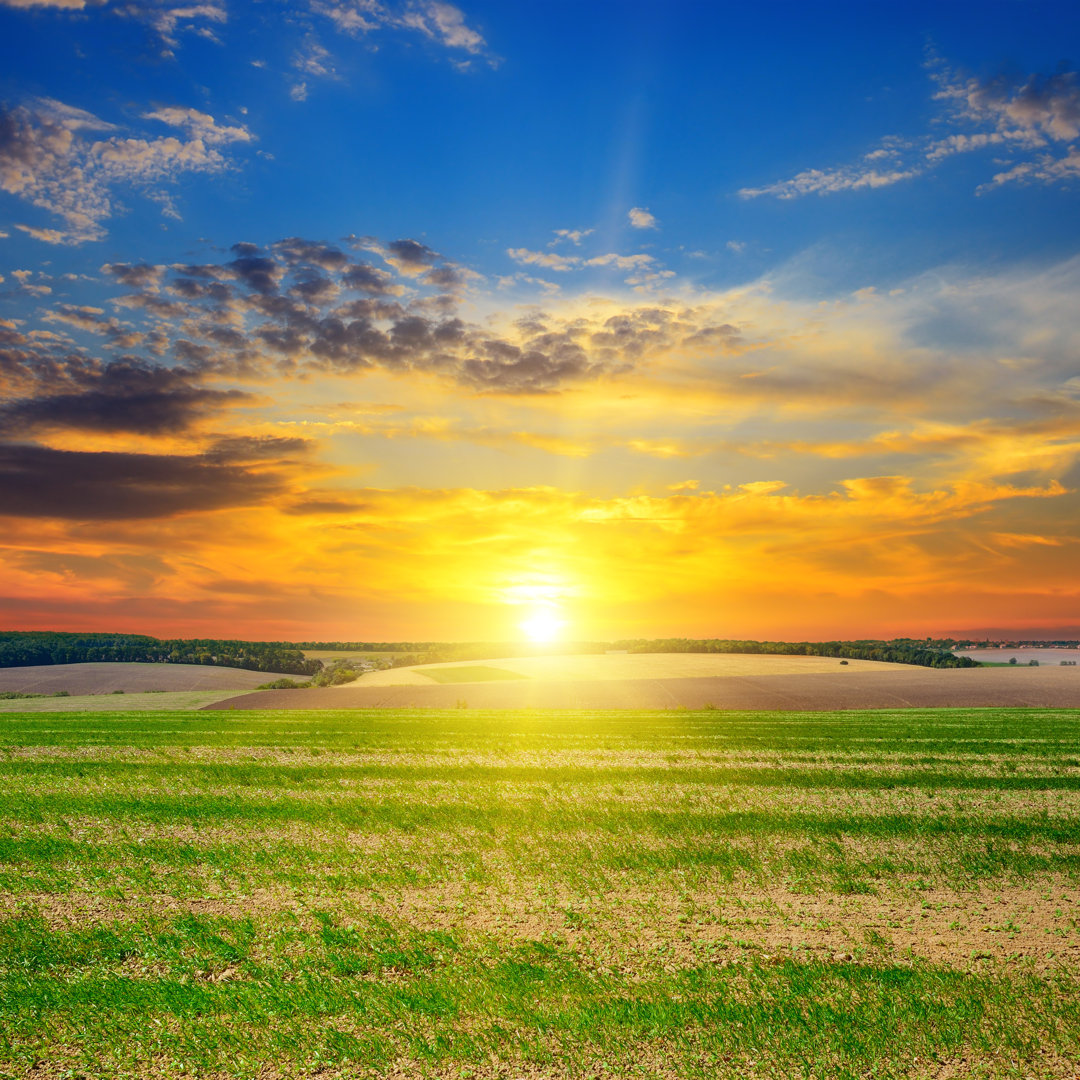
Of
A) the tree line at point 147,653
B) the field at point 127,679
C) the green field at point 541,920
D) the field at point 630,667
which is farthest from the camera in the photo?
the tree line at point 147,653

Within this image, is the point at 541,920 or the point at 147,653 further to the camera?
the point at 147,653

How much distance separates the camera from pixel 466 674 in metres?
69.4

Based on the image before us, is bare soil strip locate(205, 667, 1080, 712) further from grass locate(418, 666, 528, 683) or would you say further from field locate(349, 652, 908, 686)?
grass locate(418, 666, 528, 683)

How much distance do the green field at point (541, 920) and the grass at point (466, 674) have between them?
136 ft

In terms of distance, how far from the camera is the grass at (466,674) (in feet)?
214

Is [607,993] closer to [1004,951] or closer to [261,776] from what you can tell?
[1004,951]

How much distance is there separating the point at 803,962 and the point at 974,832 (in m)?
8.94

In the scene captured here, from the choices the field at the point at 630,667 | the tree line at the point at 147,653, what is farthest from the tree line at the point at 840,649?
the tree line at the point at 147,653

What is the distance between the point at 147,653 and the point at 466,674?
56052 mm

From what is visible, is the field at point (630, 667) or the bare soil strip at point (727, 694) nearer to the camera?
the bare soil strip at point (727, 694)

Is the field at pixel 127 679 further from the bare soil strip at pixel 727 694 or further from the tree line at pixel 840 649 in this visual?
the tree line at pixel 840 649

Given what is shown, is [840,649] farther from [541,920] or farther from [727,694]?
[541,920]

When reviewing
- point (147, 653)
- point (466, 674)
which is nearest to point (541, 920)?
point (466, 674)

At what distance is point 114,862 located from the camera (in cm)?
1454
